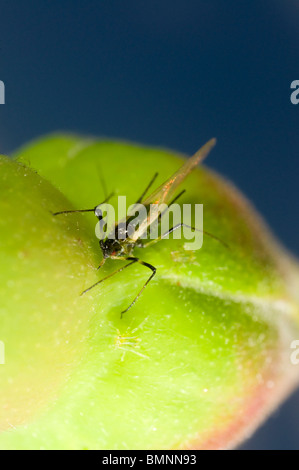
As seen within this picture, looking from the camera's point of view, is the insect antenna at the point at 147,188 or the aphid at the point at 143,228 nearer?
the aphid at the point at 143,228

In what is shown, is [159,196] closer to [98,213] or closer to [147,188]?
[147,188]

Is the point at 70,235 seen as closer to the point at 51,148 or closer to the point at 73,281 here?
the point at 73,281

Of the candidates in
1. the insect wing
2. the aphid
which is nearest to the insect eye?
the aphid

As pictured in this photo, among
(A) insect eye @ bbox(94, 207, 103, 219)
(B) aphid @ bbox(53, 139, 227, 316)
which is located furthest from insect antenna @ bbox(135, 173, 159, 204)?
(A) insect eye @ bbox(94, 207, 103, 219)

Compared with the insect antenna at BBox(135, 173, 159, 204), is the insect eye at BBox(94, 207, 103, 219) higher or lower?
lower

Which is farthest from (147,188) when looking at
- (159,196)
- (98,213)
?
(98,213)

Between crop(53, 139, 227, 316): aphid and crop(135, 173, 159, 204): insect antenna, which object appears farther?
crop(135, 173, 159, 204): insect antenna

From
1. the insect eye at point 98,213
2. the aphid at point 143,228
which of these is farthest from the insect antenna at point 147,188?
the insect eye at point 98,213

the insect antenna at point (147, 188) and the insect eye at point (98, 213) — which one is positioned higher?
the insect antenna at point (147, 188)

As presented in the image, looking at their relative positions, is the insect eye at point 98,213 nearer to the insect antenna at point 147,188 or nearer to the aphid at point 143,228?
the aphid at point 143,228

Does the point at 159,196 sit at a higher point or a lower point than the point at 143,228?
higher

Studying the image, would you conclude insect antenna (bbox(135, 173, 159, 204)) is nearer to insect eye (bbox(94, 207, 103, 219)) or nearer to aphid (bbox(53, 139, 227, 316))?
aphid (bbox(53, 139, 227, 316))
